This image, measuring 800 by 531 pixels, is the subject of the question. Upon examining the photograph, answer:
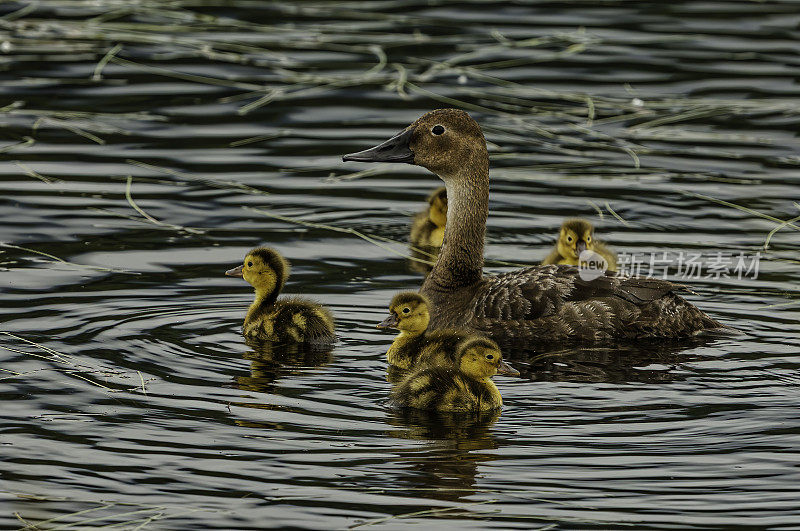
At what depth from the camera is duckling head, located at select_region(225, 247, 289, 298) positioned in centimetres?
973

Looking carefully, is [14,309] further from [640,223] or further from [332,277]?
[640,223]

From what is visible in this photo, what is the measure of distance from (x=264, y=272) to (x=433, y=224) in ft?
8.45

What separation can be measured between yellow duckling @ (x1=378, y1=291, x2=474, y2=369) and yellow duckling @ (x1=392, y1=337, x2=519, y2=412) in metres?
0.66

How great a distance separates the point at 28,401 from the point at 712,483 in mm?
3416

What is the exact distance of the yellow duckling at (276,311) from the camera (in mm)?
9359

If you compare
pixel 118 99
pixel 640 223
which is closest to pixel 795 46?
pixel 640 223

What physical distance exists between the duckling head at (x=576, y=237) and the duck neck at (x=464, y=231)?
2.06 ft

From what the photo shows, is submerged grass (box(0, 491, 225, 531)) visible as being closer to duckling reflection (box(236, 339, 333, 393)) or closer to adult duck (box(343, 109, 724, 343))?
duckling reflection (box(236, 339, 333, 393))

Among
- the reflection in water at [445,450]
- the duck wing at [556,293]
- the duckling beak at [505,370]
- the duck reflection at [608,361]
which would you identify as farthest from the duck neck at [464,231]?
the reflection in water at [445,450]

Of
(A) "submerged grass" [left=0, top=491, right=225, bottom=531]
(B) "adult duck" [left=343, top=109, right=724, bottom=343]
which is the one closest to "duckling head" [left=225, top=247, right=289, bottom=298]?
(B) "adult duck" [left=343, top=109, right=724, bottom=343]

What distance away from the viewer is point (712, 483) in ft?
23.0
